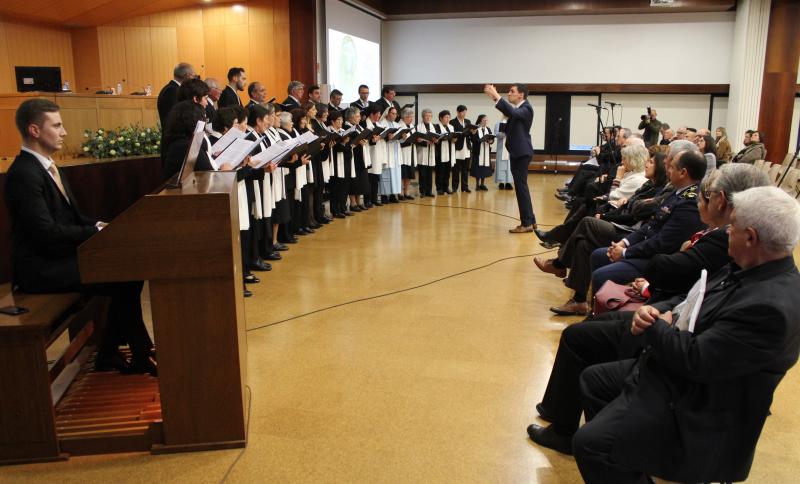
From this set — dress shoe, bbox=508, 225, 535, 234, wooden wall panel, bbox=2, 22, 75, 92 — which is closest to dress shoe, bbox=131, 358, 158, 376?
dress shoe, bbox=508, 225, 535, 234

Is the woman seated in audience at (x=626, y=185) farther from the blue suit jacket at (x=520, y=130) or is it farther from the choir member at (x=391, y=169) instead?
the choir member at (x=391, y=169)

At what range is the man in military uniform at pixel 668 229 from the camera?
3.35 m

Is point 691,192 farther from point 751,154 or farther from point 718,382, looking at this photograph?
point 751,154

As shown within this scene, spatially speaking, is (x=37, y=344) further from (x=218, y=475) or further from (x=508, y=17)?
(x=508, y=17)

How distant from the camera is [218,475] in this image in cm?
241

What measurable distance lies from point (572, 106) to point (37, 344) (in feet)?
41.3

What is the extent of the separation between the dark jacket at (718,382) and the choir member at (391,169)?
725 centimetres

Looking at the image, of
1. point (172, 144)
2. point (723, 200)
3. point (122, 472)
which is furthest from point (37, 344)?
point (723, 200)

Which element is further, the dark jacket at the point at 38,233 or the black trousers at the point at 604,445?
the dark jacket at the point at 38,233

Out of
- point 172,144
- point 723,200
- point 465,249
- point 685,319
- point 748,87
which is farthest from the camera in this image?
point 748,87

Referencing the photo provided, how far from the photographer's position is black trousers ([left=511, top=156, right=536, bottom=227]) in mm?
6805

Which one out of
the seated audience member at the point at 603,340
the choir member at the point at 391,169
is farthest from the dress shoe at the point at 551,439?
the choir member at the point at 391,169

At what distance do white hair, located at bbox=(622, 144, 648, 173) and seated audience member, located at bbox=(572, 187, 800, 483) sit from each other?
3.12 m

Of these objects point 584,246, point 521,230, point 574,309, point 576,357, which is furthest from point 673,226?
point 521,230
